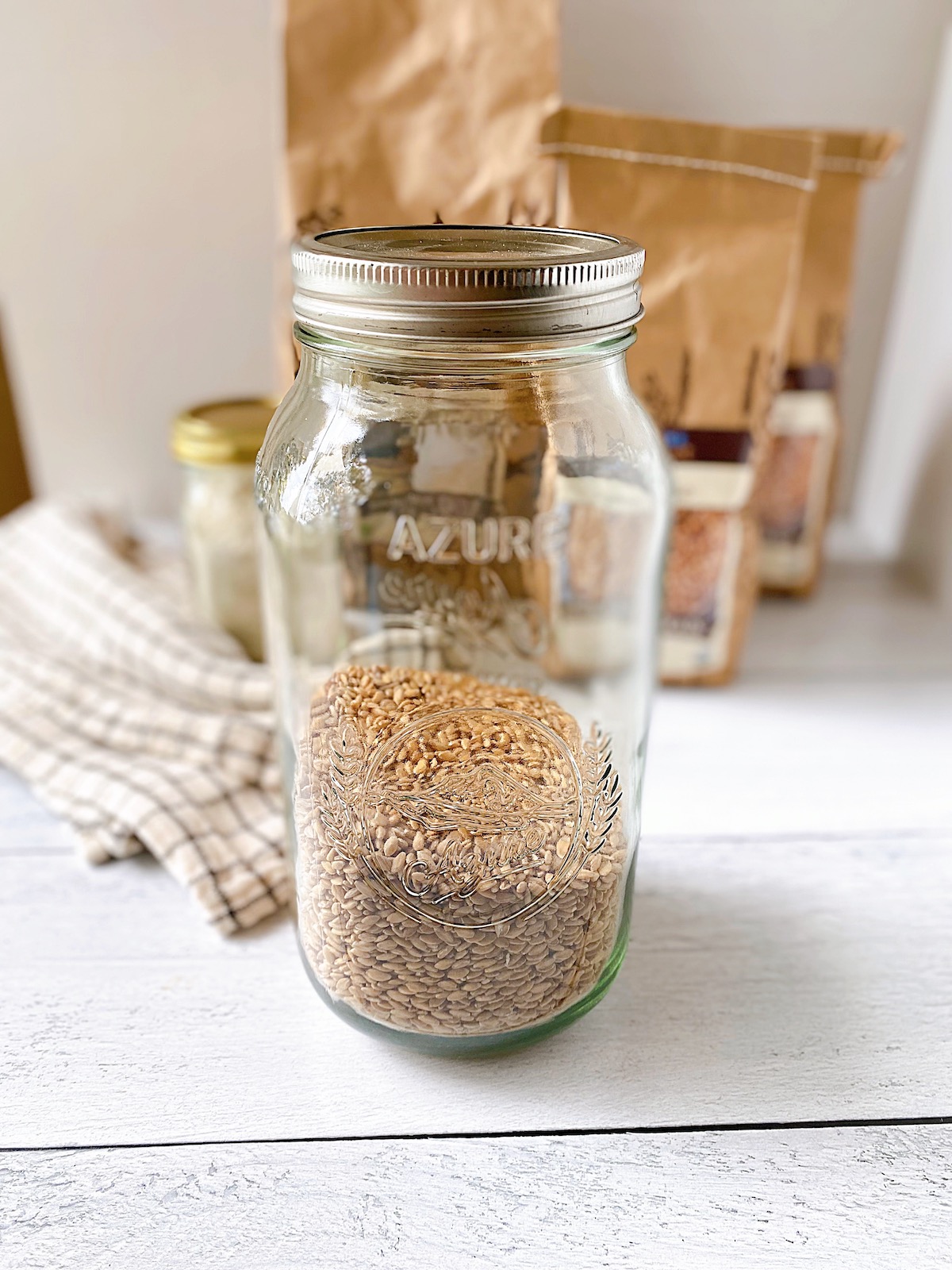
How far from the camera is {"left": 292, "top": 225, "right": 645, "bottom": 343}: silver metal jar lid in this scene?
1.26 feet

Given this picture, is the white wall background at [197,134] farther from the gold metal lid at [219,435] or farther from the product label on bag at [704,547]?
the product label on bag at [704,547]

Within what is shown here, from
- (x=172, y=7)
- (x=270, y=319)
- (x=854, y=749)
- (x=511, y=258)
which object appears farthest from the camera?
(x=270, y=319)

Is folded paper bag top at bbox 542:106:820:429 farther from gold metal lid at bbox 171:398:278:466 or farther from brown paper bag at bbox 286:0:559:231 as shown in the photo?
gold metal lid at bbox 171:398:278:466

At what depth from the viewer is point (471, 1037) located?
48 cm

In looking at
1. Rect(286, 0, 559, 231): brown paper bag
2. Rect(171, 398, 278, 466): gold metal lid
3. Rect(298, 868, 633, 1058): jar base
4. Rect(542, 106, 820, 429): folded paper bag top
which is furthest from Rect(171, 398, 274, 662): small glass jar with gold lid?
Rect(298, 868, 633, 1058): jar base

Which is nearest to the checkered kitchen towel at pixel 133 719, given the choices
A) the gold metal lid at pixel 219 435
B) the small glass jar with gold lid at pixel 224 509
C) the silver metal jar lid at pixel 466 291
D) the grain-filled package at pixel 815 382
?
the small glass jar with gold lid at pixel 224 509

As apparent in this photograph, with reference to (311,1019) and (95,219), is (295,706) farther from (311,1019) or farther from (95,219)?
(95,219)

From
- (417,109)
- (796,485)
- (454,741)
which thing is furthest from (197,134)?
(454,741)

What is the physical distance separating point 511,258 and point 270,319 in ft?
2.33

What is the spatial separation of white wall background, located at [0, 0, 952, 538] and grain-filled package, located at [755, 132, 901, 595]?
15cm

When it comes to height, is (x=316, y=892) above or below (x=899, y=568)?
above

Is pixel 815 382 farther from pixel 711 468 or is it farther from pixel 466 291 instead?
pixel 466 291

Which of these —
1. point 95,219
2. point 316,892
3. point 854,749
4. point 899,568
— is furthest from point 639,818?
point 95,219

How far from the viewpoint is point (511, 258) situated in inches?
16.0
